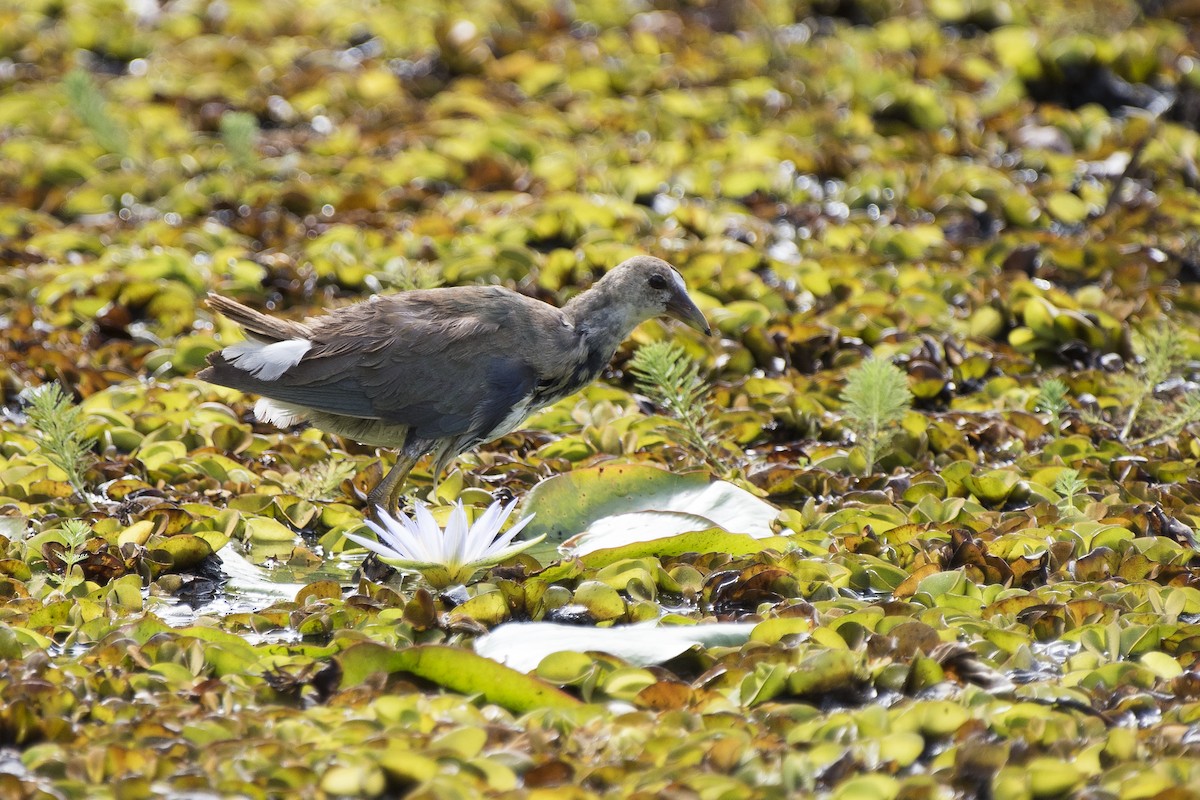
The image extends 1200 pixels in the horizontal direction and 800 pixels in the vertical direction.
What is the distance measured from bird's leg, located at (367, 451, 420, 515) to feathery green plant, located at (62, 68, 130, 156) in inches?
160

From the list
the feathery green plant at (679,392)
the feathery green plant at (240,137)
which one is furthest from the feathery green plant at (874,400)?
the feathery green plant at (240,137)

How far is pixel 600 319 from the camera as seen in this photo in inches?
203

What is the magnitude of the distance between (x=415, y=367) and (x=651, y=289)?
0.95 m

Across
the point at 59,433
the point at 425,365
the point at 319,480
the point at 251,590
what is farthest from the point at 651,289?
the point at 59,433

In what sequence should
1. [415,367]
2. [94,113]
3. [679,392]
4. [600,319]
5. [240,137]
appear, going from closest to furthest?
[415,367] < [679,392] < [600,319] < [240,137] < [94,113]

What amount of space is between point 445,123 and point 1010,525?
5157 mm

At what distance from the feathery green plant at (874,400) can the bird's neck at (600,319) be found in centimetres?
86

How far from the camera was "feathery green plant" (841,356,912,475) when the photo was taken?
188 inches

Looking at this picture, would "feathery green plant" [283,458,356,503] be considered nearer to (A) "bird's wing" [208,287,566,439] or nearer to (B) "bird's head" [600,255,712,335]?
(A) "bird's wing" [208,287,566,439]

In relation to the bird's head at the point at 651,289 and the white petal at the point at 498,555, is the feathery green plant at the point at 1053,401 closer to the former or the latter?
the bird's head at the point at 651,289

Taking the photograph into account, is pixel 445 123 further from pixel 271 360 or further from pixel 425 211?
pixel 271 360

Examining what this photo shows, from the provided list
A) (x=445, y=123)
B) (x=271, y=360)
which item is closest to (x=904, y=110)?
(x=445, y=123)

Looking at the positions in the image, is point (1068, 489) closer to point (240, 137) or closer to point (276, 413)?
point (276, 413)

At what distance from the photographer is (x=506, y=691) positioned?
3.35 meters
